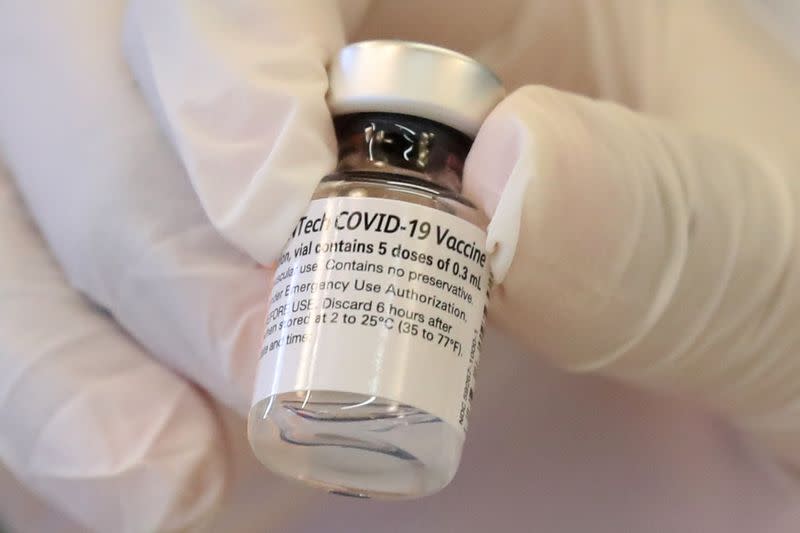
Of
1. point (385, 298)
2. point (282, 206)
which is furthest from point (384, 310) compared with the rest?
point (282, 206)

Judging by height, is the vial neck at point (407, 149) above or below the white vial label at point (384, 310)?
above

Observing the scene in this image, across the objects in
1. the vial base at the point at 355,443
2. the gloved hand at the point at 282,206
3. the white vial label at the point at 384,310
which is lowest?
the vial base at the point at 355,443

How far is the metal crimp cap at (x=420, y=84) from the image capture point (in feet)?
1.30

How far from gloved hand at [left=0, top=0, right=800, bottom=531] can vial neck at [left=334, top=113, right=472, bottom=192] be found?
0.02 metres

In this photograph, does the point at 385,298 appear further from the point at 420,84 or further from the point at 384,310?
the point at 420,84

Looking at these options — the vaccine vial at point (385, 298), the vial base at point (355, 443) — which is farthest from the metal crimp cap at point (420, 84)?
the vial base at point (355, 443)

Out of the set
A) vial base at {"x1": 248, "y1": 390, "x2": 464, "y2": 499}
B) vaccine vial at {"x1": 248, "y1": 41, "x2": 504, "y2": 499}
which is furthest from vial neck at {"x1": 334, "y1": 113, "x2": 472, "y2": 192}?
vial base at {"x1": 248, "y1": 390, "x2": 464, "y2": 499}

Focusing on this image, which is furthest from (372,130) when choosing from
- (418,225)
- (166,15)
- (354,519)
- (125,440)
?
(354,519)

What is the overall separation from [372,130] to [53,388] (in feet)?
1.05

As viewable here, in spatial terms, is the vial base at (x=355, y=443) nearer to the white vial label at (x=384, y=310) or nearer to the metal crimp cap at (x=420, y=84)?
the white vial label at (x=384, y=310)

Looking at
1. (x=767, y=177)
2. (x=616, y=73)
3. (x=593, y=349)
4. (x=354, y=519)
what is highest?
(x=616, y=73)

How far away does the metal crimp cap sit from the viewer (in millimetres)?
397

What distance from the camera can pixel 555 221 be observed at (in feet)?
1.29

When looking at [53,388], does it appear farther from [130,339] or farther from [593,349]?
[593,349]
